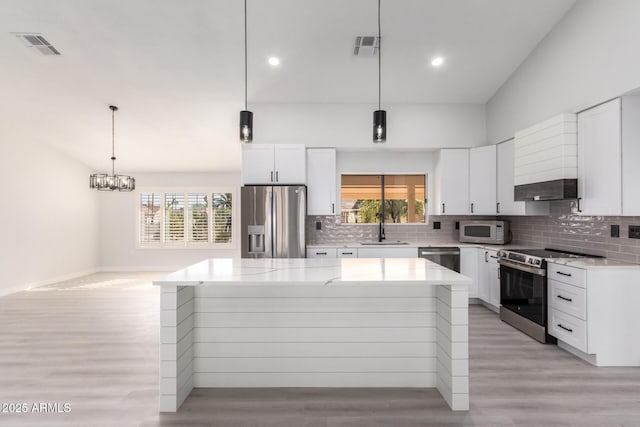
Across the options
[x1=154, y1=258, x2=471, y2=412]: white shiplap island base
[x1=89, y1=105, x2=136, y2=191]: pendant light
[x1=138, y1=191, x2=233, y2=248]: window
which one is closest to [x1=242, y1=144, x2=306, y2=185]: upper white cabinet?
[x1=89, y1=105, x2=136, y2=191]: pendant light

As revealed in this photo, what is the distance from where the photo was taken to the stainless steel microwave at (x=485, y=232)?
5.11 metres

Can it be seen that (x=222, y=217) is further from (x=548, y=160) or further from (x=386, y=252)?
(x=548, y=160)

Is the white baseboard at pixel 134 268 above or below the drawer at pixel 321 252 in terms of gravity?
below

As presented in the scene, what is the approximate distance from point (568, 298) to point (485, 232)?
195 centimetres

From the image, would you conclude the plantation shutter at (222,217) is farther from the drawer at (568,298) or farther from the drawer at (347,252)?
the drawer at (568,298)

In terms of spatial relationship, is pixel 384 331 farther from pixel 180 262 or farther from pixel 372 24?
pixel 180 262

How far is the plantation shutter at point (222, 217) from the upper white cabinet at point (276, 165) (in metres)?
3.51

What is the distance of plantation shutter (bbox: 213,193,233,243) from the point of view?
27.9ft

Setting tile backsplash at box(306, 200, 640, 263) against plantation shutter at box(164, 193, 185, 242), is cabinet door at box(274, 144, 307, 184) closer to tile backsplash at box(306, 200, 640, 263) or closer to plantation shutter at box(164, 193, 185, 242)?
tile backsplash at box(306, 200, 640, 263)

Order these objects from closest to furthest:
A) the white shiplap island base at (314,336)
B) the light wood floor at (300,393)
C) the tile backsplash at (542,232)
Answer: the light wood floor at (300,393)
the white shiplap island base at (314,336)
the tile backsplash at (542,232)

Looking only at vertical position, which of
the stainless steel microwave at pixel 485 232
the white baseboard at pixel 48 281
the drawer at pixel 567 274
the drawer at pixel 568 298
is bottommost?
the white baseboard at pixel 48 281

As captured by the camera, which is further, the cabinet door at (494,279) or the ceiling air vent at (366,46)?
the cabinet door at (494,279)

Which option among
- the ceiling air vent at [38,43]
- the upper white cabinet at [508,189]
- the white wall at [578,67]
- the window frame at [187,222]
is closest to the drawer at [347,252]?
the upper white cabinet at [508,189]

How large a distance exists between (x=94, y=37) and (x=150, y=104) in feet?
4.43
